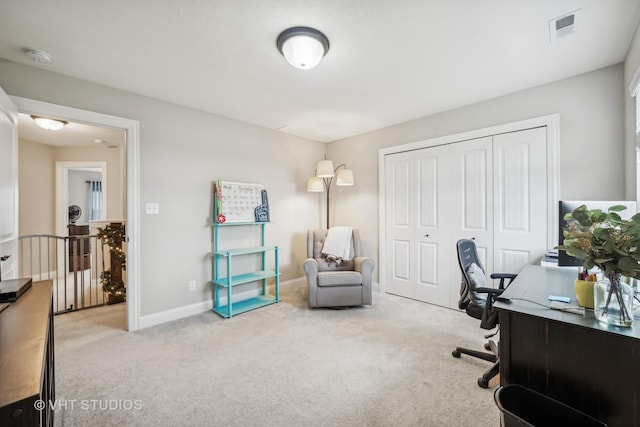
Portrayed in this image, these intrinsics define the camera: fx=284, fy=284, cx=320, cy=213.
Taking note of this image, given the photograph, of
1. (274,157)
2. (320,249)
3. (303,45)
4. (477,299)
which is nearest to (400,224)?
(320,249)

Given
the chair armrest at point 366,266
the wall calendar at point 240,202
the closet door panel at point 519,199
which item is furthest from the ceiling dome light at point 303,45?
the chair armrest at point 366,266

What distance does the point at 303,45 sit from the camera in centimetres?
196

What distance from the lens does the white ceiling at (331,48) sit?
1744 mm

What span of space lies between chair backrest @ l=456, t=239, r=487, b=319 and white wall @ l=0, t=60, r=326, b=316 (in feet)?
8.76

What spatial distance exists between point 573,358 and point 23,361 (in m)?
2.01

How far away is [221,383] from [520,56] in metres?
3.40

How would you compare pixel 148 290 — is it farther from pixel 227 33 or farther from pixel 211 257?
pixel 227 33

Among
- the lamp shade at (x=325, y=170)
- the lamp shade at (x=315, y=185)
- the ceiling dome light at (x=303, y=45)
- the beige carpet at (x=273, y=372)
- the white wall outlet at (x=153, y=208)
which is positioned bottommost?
the beige carpet at (x=273, y=372)

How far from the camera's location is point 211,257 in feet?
11.6

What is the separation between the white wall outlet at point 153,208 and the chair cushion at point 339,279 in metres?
1.97

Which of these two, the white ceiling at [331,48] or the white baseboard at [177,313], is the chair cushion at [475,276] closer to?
the white ceiling at [331,48]

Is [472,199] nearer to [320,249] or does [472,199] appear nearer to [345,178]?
[345,178]

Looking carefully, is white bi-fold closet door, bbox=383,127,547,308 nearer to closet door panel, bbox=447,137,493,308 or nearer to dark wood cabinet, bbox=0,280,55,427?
closet door panel, bbox=447,137,493,308

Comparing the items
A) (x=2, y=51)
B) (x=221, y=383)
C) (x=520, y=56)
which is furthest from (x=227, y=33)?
(x=221, y=383)
